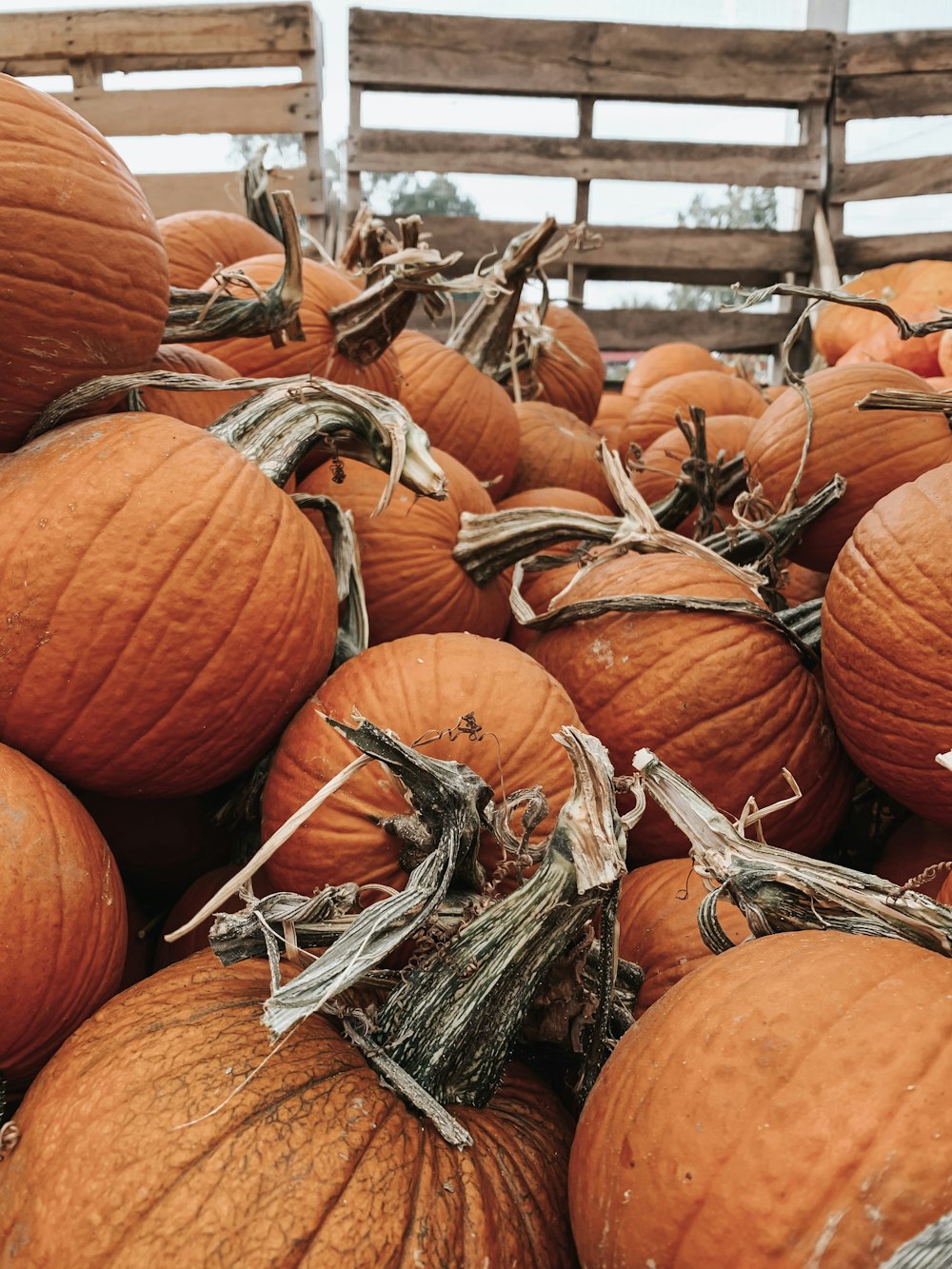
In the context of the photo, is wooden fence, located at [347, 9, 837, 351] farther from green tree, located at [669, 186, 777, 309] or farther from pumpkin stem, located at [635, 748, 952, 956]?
pumpkin stem, located at [635, 748, 952, 956]

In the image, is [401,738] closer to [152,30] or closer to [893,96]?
[152,30]

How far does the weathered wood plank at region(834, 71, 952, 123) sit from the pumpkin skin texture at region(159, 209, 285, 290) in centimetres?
465

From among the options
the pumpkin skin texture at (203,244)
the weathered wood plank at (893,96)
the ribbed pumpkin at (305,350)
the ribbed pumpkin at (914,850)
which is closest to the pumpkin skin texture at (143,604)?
the ribbed pumpkin at (305,350)

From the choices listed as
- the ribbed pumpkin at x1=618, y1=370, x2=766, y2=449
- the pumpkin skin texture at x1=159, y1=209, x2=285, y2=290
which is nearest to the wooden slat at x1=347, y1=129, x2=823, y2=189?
the ribbed pumpkin at x1=618, y1=370, x2=766, y2=449

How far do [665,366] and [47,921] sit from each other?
3.84 meters

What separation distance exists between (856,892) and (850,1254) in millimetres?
311

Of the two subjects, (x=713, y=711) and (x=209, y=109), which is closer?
(x=713, y=711)

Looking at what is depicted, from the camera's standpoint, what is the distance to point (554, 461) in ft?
9.21

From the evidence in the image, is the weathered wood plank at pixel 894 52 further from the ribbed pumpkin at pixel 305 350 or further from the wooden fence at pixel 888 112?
the ribbed pumpkin at pixel 305 350

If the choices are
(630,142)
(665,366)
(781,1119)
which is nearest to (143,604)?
(781,1119)

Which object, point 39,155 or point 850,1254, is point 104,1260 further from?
point 39,155

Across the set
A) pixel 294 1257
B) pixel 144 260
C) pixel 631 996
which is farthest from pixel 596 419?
pixel 294 1257

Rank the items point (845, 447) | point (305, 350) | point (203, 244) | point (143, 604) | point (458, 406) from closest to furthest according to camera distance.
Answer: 1. point (143, 604)
2. point (845, 447)
3. point (305, 350)
4. point (458, 406)
5. point (203, 244)

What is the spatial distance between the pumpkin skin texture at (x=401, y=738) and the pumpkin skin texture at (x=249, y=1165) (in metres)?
0.25
